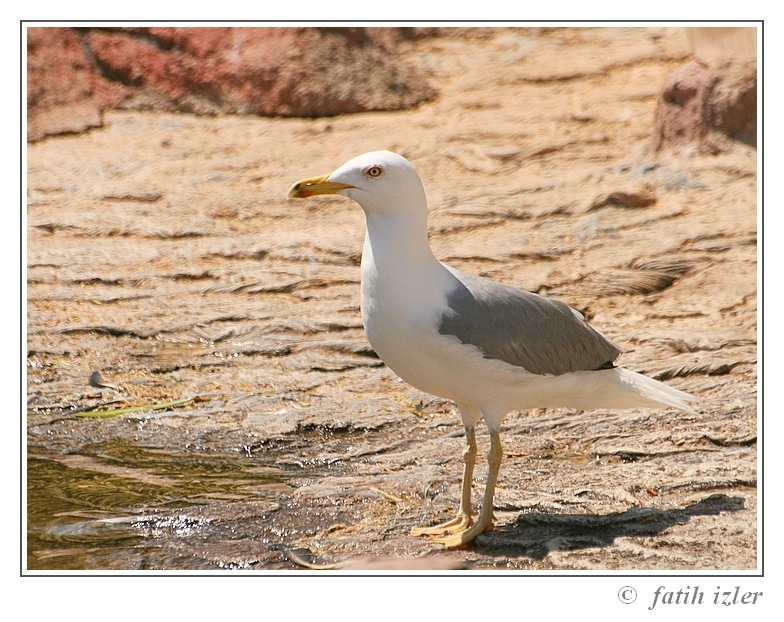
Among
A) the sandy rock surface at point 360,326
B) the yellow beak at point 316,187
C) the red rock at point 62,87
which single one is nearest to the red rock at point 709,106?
the sandy rock surface at point 360,326

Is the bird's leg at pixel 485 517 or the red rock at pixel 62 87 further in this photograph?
the red rock at pixel 62 87

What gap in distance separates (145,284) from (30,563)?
4.35 m

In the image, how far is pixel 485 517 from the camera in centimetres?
534

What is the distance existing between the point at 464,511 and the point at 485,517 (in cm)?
19

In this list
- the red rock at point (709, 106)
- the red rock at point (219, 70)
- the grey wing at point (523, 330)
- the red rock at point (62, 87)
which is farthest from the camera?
the red rock at point (219, 70)

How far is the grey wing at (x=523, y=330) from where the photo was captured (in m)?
5.21

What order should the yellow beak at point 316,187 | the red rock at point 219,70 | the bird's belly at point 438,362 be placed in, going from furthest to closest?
the red rock at point 219,70
the yellow beak at point 316,187
the bird's belly at point 438,362

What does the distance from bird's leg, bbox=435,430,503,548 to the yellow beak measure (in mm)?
1366

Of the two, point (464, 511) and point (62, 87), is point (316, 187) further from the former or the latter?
point (62, 87)

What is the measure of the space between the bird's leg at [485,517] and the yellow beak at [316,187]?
1366 millimetres

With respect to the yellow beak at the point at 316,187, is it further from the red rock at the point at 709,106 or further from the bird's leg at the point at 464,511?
the red rock at the point at 709,106
